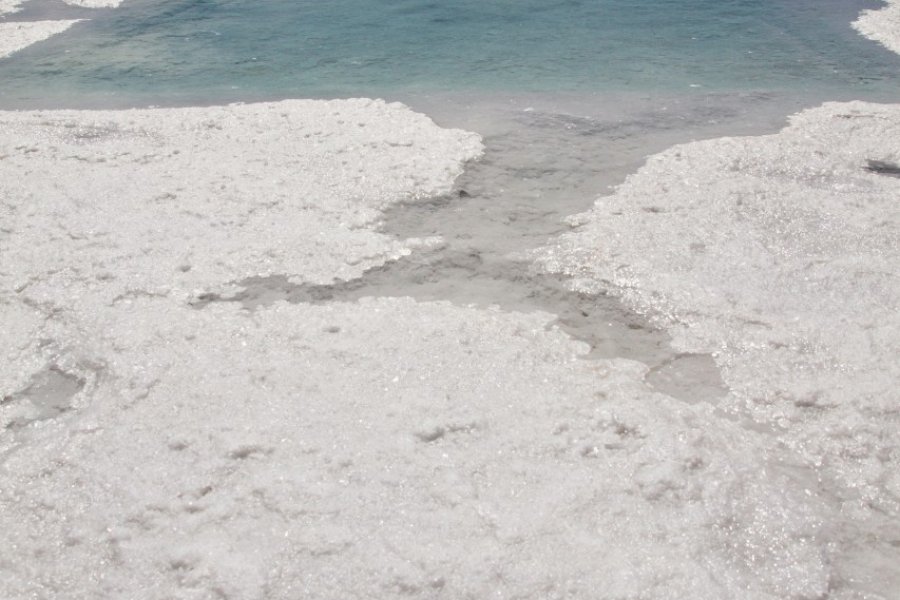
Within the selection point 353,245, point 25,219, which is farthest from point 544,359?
point 25,219

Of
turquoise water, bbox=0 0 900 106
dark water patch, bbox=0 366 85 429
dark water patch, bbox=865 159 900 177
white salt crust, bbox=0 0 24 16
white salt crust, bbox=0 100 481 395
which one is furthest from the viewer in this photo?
white salt crust, bbox=0 0 24 16

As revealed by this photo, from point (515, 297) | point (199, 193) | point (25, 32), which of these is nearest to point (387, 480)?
point (515, 297)

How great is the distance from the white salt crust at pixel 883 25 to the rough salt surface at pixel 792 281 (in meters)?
1.68

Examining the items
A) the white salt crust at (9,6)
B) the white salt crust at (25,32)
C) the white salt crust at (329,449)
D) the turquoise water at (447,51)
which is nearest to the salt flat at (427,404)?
the white salt crust at (329,449)

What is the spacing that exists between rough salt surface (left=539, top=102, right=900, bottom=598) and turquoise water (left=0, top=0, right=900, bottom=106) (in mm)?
1122

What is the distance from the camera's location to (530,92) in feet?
12.7

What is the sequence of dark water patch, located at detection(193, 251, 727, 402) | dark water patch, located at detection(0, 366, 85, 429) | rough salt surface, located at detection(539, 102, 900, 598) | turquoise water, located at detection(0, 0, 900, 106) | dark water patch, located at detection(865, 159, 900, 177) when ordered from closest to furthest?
rough salt surface, located at detection(539, 102, 900, 598), dark water patch, located at detection(0, 366, 85, 429), dark water patch, located at detection(193, 251, 727, 402), dark water patch, located at detection(865, 159, 900, 177), turquoise water, located at detection(0, 0, 900, 106)

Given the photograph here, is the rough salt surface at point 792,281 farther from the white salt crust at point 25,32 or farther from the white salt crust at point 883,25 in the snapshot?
the white salt crust at point 25,32

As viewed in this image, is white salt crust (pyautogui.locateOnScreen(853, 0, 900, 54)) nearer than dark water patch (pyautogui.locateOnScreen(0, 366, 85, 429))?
No

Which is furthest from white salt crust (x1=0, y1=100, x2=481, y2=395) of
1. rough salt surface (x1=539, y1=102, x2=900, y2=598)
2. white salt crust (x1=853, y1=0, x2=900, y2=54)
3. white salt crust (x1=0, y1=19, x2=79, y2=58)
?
white salt crust (x1=853, y1=0, x2=900, y2=54)

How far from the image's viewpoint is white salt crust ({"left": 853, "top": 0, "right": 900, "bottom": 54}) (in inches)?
177

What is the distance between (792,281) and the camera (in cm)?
222

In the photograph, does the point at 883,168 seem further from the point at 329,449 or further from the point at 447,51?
the point at 447,51

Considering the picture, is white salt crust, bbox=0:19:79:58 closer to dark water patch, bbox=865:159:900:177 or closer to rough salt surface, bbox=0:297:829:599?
rough salt surface, bbox=0:297:829:599
